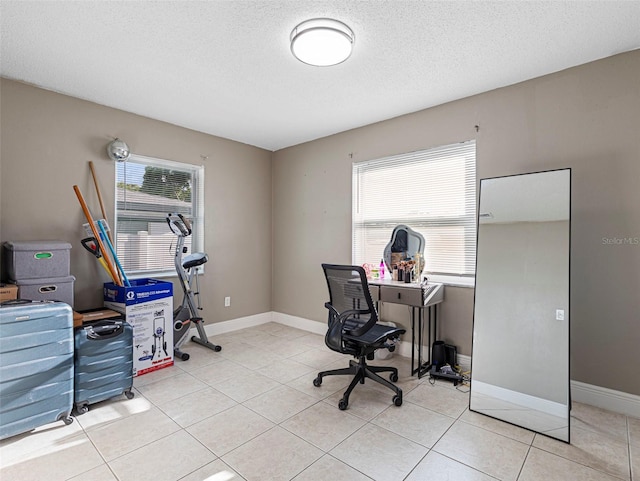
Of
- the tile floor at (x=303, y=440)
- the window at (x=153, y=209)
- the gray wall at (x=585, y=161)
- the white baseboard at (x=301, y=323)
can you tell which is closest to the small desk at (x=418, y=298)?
the gray wall at (x=585, y=161)

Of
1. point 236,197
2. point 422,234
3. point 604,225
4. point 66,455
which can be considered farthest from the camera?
point 236,197

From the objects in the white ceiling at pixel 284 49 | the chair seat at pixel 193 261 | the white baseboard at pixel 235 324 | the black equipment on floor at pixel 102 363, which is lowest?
the white baseboard at pixel 235 324

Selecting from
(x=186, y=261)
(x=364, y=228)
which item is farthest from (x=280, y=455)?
(x=364, y=228)

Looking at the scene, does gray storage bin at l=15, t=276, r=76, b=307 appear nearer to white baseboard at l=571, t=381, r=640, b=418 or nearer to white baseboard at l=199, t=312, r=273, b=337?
white baseboard at l=199, t=312, r=273, b=337

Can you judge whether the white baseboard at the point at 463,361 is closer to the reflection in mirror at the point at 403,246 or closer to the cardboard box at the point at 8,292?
the reflection in mirror at the point at 403,246

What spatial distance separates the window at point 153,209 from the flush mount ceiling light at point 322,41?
92.0 inches

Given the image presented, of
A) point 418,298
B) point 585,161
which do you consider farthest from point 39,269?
point 585,161

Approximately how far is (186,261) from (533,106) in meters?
3.62

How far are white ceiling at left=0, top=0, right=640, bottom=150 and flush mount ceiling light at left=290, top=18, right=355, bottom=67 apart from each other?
0.05 meters

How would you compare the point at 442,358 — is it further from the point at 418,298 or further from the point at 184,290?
the point at 184,290

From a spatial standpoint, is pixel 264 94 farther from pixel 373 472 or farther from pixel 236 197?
pixel 373 472

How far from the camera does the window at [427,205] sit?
321cm

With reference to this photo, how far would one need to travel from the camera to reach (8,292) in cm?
240

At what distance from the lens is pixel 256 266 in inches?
190
